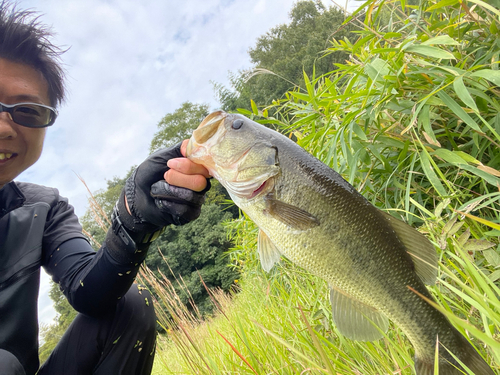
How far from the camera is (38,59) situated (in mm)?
2111

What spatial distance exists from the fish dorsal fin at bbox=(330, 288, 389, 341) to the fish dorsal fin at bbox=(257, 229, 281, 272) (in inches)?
10.2

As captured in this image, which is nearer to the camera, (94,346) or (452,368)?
(452,368)

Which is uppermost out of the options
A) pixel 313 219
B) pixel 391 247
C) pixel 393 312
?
pixel 313 219

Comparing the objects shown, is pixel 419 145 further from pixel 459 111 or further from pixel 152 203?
pixel 152 203

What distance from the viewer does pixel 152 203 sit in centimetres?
148

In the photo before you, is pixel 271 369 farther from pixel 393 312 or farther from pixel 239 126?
pixel 239 126

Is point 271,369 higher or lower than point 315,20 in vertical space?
lower

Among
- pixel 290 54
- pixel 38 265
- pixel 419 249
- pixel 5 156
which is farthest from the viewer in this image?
pixel 290 54

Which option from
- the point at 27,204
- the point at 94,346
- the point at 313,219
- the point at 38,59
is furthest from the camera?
the point at 27,204

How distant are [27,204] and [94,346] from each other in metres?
1.21

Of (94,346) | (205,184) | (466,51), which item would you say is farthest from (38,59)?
(466,51)

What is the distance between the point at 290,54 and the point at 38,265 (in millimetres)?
21582

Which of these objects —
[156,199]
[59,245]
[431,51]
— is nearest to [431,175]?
[431,51]

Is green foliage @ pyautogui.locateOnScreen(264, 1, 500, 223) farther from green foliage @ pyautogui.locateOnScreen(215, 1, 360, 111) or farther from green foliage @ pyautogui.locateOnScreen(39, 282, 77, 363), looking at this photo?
green foliage @ pyautogui.locateOnScreen(39, 282, 77, 363)
